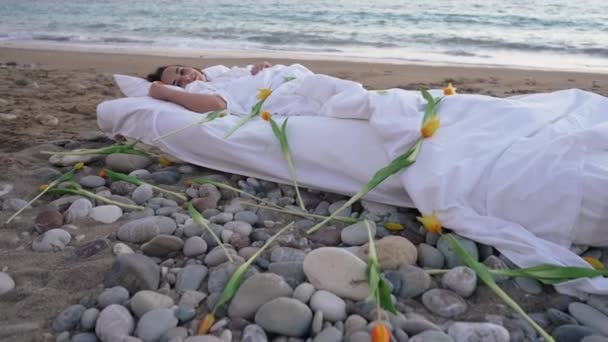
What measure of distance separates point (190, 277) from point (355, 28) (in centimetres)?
976

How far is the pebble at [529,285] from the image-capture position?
170 centimetres

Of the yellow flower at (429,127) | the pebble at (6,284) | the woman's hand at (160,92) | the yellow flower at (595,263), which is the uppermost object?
the yellow flower at (429,127)

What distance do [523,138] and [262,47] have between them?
7.53m

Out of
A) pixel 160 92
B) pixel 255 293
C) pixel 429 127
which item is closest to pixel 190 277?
pixel 255 293

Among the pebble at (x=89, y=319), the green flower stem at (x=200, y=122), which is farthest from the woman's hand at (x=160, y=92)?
the pebble at (x=89, y=319)

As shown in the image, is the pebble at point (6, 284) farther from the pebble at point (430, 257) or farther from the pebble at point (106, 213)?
the pebble at point (430, 257)

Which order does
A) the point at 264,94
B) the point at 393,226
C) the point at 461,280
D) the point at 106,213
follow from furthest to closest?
the point at 264,94 < the point at 106,213 < the point at 393,226 < the point at 461,280

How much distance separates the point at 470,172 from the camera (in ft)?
6.37

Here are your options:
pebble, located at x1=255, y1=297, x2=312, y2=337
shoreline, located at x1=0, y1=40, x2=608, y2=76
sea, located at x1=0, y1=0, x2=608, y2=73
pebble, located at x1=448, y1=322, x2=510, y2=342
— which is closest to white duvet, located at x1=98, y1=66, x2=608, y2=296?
pebble, located at x1=448, y1=322, x2=510, y2=342

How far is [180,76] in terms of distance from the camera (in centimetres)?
373

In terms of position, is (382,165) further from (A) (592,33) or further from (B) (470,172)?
(A) (592,33)

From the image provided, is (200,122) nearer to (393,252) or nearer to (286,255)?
(286,255)

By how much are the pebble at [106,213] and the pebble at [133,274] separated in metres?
0.51

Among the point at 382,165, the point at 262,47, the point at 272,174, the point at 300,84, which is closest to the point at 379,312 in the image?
the point at 382,165
